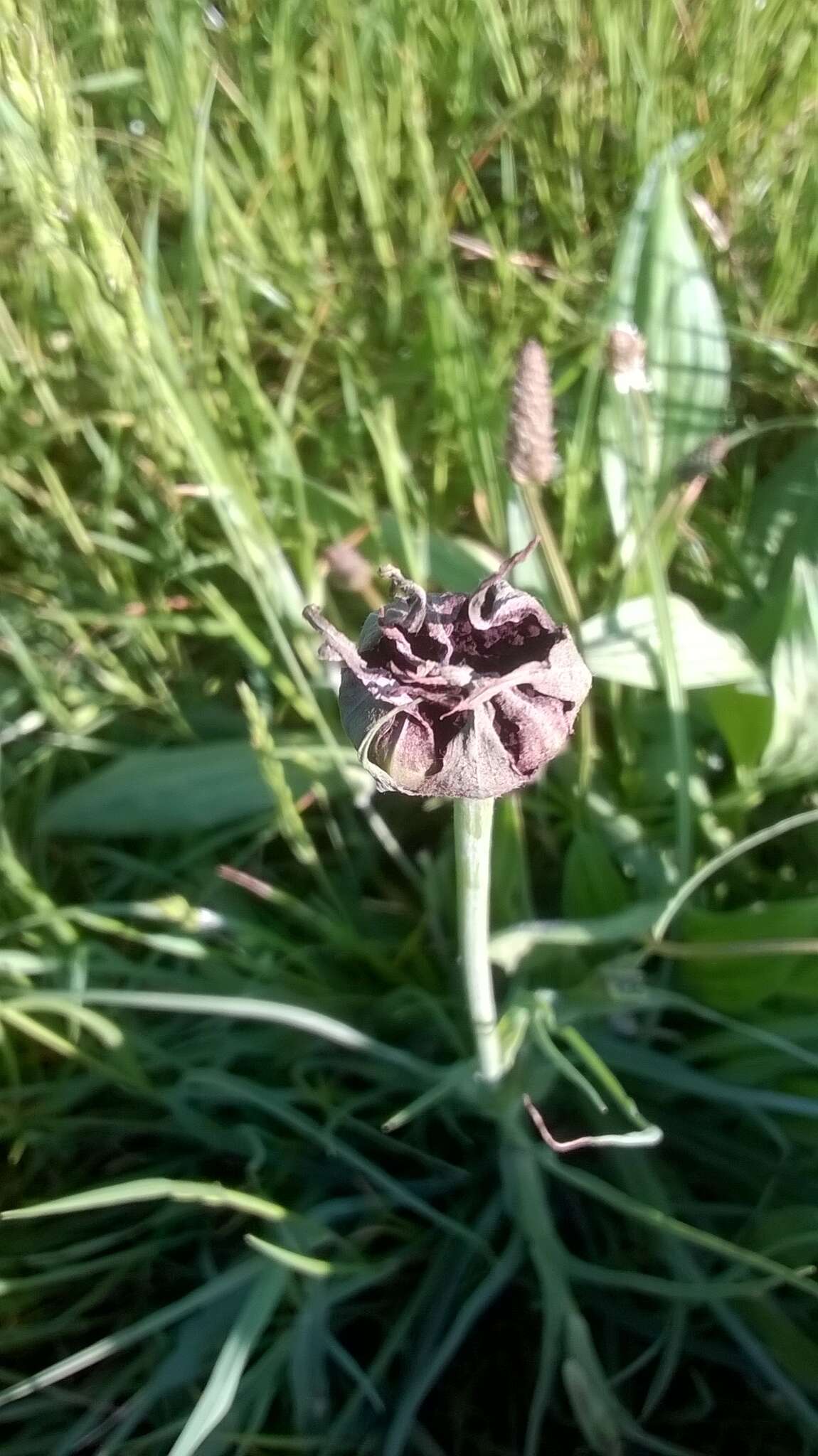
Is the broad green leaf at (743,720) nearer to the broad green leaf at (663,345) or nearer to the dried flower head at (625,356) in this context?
the broad green leaf at (663,345)

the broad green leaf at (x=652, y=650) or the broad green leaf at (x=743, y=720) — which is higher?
the broad green leaf at (x=652, y=650)

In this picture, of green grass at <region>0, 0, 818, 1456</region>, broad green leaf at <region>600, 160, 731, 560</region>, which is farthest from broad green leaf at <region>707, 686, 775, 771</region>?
broad green leaf at <region>600, 160, 731, 560</region>

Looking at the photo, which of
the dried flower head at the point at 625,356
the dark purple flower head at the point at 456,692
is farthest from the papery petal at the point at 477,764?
the dried flower head at the point at 625,356

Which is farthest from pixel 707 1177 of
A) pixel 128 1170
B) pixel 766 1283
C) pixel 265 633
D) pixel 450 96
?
pixel 450 96

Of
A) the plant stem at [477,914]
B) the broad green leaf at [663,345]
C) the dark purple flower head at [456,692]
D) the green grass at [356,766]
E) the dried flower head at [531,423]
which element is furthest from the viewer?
the broad green leaf at [663,345]

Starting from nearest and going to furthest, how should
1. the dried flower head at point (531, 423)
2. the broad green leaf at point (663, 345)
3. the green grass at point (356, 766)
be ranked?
the dried flower head at point (531, 423) → the green grass at point (356, 766) → the broad green leaf at point (663, 345)

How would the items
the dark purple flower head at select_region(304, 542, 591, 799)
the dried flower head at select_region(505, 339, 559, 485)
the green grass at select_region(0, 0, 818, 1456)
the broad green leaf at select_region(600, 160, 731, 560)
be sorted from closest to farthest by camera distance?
the dark purple flower head at select_region(304, 542, 591, 799) < the dried flower head at select_region(505, 339, 559, 485) < the green grass at select_region(0, 0, 818, 1456) < the broad green leaf at select_region(600, 160, 731, 560)

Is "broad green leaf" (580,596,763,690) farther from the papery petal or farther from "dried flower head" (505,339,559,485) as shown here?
the papery petal

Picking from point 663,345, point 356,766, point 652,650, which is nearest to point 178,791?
point 356,766
